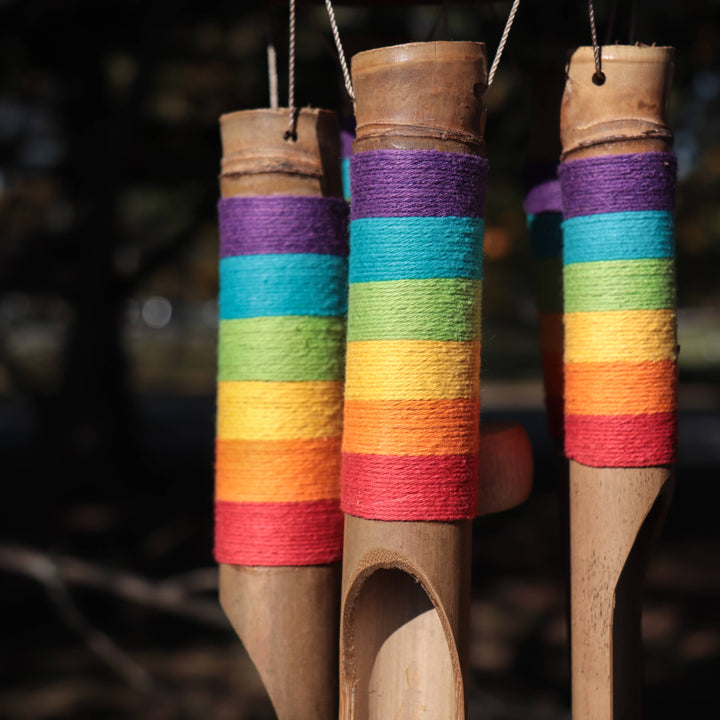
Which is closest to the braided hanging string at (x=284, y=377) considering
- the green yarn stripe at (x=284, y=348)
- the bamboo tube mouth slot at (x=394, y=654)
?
the green yarn stripe at (x=284, y=348)

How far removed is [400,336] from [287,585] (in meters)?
0.31

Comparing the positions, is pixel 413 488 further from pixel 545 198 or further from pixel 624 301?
pixel 545 198

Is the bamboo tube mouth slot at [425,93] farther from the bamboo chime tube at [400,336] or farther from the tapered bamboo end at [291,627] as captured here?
the tapered bamboo end at [291,627]

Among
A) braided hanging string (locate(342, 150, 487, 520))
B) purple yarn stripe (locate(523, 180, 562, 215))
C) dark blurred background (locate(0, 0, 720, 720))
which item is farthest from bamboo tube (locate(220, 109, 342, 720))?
dark blurred background (locate(0, 0, 720, 720))

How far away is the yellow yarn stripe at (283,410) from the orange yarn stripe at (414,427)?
0.39 feet

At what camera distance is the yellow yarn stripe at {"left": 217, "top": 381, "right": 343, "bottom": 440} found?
36.7 inches

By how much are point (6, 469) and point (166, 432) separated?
6.63 feet

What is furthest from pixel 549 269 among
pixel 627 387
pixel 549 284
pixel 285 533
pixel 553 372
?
pixel 285 533

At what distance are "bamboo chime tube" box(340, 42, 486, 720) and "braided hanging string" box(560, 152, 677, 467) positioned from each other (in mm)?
121

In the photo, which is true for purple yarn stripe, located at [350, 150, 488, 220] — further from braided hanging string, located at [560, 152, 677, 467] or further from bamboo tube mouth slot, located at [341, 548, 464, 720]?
bamboo tube mouth slot, located at [341, 548, 464, 720]

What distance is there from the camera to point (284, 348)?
3.05 feet

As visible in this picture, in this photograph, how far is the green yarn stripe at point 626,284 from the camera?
0.86 m

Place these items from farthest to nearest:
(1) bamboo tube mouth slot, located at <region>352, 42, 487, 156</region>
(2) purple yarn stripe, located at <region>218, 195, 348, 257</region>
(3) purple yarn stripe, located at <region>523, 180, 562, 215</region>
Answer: (3) purple yarn stripe, located at <region>523, 180, 562, 215</region>, (2) purple yarn stripe, located at <region>218, 195, 348, 257</region>, (1) bamboo tube mouth slot, located at <region>352, 42, 487, 156</region>

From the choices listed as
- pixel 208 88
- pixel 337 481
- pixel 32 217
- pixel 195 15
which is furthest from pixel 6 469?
pixel 337 481
